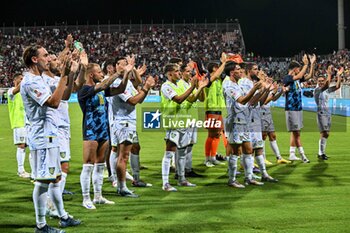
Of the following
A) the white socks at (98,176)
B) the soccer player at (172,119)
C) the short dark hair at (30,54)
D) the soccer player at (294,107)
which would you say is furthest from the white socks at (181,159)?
the soccer player at (294,107)

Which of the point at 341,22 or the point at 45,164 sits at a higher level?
the point at 341,22

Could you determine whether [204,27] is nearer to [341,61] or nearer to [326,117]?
[341,61]

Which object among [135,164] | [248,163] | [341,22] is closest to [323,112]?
[248,163]

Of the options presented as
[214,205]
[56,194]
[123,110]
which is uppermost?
[123,110]

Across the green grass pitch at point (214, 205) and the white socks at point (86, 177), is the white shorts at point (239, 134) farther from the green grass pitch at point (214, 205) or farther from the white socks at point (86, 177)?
the white socks at point (86, 177)

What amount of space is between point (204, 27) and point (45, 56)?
69956 millimetres

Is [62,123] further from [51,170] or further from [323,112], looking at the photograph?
[323,112]

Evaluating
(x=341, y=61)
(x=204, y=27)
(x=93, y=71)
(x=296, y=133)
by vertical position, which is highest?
(x=204, y=27)

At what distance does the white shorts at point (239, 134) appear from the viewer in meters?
10.2

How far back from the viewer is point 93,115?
8352 millimetres

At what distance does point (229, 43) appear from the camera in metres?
71.6

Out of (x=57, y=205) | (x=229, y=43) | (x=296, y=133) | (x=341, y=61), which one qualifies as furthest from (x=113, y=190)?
(x=229, y=43)

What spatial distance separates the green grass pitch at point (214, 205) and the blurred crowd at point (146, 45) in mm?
54148

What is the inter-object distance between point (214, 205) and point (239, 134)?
6.68 ft
